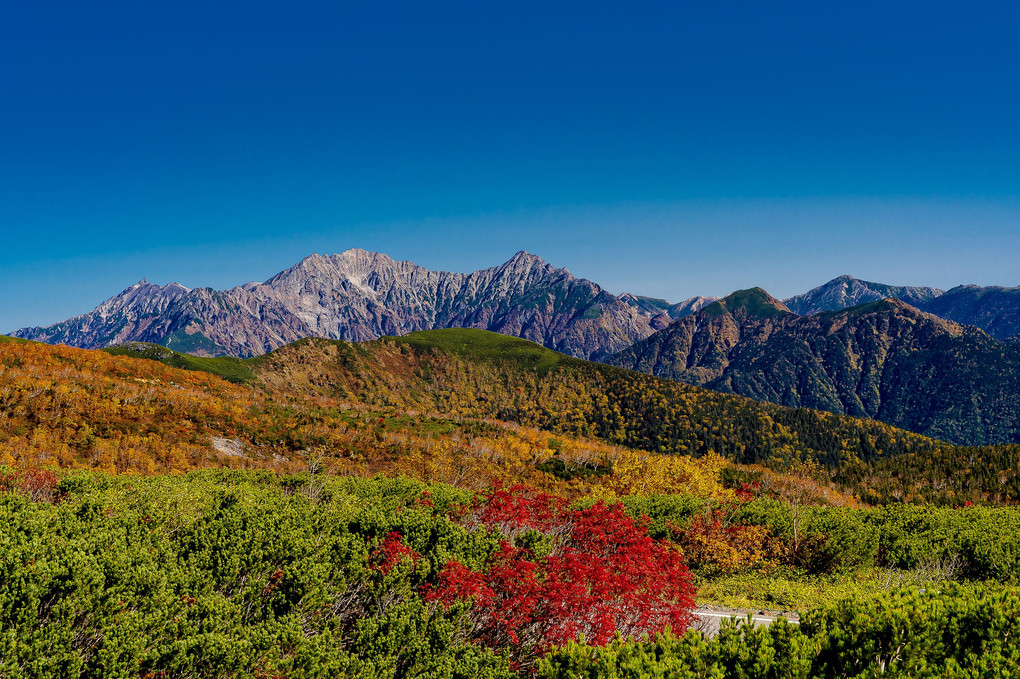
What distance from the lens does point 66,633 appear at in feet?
25.8

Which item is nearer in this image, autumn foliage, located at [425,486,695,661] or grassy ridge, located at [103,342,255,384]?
autumn foliage, located at [425,486,695,661]

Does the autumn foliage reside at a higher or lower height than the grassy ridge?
lower

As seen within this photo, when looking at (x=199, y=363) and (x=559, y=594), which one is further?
(x=199, y=363)

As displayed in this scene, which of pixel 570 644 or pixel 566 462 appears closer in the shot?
pixel 570 644

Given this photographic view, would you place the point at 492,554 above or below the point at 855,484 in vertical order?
above

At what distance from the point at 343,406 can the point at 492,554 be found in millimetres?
51149

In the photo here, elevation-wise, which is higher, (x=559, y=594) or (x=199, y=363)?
(x=199, y=363)

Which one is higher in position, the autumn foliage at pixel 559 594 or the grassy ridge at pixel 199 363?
the grassy ridge at pixel 199 363

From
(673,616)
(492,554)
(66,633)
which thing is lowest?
(673,616)

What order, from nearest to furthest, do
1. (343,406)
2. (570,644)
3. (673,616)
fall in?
1. (570,644)
2. (673,616)
3. (343,406)

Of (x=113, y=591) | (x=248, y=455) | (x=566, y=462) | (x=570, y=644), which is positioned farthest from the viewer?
(x=566, y=462)

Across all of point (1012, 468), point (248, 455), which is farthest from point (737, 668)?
point (1012, 468)

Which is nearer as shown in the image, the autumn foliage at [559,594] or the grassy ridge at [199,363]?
the autumn foliage at [559,594]

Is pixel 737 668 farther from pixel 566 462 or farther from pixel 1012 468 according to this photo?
pixel 1012 468
